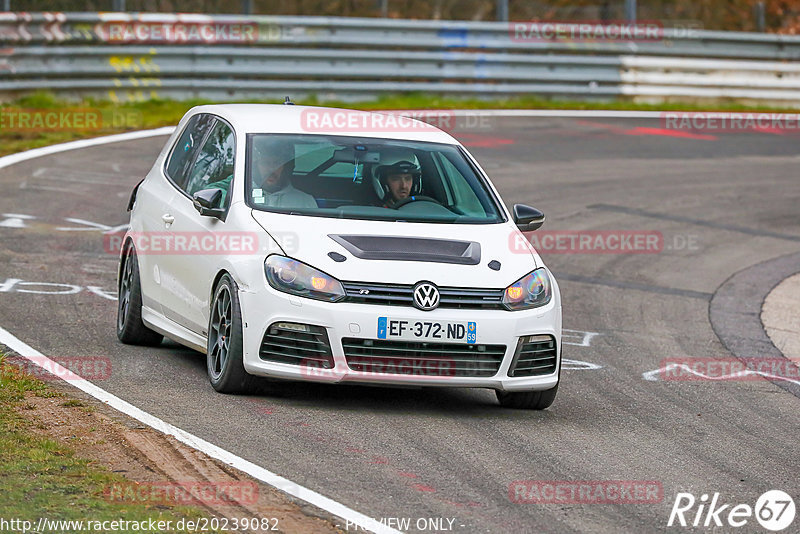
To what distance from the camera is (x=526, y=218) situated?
29.5ft

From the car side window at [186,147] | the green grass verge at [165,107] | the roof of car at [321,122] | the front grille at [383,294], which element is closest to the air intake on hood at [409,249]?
the front grille at [383,294]

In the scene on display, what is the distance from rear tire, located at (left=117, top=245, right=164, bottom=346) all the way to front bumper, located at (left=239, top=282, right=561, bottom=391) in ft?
6.05

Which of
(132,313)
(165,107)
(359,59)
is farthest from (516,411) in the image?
(359,59)

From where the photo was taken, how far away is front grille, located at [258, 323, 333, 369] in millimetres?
7715

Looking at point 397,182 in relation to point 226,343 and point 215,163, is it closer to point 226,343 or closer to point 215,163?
point 215,163

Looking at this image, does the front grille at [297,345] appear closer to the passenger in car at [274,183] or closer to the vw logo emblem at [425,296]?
the vw logo emblem at [425,296]

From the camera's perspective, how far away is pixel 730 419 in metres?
8.50

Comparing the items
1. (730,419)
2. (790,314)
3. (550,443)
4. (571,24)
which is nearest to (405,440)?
(550,443)

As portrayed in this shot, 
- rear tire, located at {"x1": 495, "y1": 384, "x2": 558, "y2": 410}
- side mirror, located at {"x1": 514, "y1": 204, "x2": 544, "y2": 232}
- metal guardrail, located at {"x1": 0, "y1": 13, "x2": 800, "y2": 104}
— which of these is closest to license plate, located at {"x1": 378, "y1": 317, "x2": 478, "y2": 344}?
rear tire, located at {"x1": 495, "y1": 384, "x2": 558, "y2": 410}

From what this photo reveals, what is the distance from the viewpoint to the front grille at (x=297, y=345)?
7715 mm

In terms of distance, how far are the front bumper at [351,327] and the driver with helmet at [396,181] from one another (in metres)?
1.21

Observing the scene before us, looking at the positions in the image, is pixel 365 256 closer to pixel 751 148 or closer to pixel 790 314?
pixel 790 314

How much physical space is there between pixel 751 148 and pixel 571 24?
4532 mm

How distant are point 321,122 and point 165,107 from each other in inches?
525
